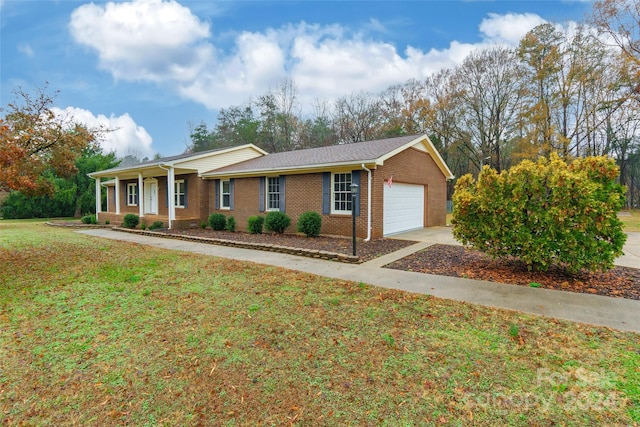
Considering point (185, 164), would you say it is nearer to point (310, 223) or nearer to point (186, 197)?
point (186, 197)

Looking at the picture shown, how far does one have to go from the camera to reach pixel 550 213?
5.54 meters

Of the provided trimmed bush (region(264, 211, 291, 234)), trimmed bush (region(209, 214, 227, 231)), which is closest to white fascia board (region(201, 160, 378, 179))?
trimmed bush (region(264, 211, 291, 234))

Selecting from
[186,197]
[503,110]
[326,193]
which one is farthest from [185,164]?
[503,110]

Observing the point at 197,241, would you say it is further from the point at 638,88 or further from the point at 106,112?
the point at 638,88

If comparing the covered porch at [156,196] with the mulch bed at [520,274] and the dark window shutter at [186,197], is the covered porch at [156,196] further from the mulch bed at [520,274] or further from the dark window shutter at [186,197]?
the mulch bed at [520,274]

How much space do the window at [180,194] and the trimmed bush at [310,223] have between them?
7813mm

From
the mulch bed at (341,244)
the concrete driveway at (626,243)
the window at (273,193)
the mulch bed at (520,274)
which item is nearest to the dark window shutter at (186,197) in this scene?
the window at (273,193)

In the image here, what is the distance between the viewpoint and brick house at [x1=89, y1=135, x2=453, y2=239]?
35.8 feet

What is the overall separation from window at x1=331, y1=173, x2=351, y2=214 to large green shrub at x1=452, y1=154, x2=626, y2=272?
15.8 feet

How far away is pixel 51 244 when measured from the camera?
989 cm

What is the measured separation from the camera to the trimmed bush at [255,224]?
40.8 feet

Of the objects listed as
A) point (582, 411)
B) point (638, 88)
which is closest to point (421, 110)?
point (638, 88)

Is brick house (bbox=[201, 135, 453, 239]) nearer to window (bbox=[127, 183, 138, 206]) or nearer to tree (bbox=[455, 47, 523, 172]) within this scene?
window (bbox=[127, 183, 138, 206])

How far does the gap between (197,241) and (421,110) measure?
26.4 metres
